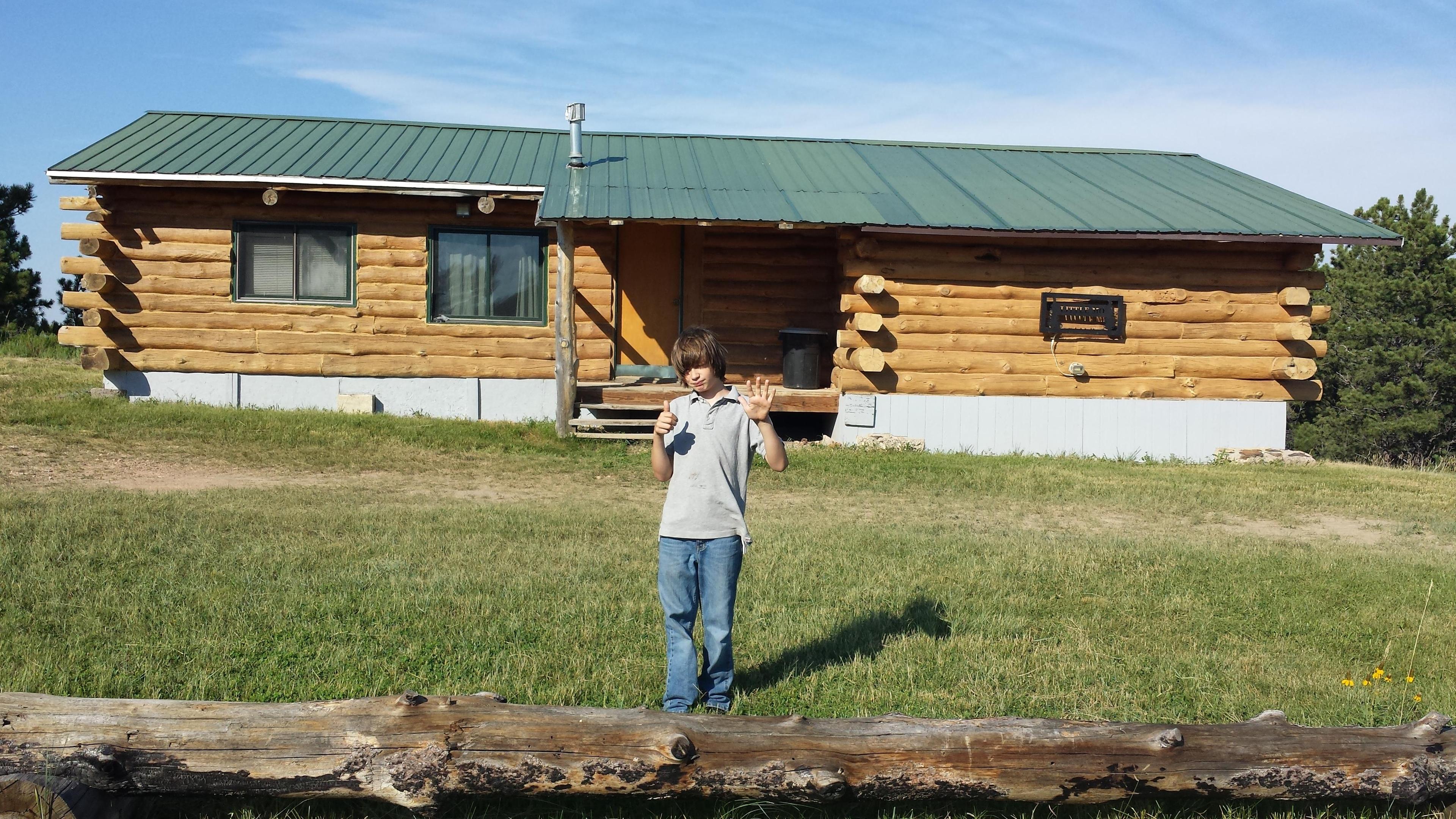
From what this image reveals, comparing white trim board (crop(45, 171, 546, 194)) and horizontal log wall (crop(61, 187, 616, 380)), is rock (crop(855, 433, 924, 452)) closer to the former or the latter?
horizontal log wall (crop(61, 187, 616, 380))

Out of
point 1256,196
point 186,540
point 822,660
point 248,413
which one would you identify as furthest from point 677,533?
point 1256,196

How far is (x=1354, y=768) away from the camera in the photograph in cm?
383

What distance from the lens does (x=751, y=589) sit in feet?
23.0

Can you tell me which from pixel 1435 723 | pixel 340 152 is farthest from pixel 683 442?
pixel 340 152

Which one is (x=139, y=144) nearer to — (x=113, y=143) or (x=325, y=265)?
(x=113, y=143)

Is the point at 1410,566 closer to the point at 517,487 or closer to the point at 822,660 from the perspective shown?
the point at 822,660

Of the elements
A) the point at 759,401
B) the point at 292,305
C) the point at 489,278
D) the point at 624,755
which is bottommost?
the point at 624,755

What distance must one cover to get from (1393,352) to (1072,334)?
24492 millimetres

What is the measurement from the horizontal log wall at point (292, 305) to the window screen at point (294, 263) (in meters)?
0.16

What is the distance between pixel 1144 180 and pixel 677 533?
1528cm

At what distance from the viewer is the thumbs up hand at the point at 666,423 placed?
4.50 metres

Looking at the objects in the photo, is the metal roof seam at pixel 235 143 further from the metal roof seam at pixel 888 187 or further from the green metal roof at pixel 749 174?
the metal roof seam at pixel 888 187

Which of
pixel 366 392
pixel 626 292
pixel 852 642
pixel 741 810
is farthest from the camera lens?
pixel 626 292

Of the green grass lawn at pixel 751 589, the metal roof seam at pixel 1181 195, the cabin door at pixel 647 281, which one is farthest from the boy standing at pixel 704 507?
the metal roof seam at pixel 1181 195
